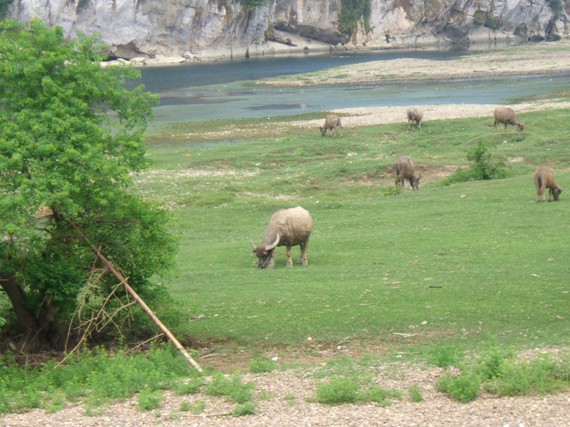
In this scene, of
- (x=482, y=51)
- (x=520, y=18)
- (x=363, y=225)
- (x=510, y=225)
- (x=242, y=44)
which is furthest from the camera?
(x=520, y=18)

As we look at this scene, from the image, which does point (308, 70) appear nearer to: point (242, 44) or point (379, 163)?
point (242, 44)

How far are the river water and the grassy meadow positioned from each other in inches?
874

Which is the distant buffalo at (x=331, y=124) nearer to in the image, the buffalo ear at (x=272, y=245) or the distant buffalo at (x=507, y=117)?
the distant buffalo at (x=507, y=117)

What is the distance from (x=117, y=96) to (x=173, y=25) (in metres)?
116

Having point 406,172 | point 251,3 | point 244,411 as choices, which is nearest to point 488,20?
point 251,3

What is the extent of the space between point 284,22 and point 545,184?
399 feet

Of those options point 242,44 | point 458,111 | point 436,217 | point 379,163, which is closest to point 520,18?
point 242,44

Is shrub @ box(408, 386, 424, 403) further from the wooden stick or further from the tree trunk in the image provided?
the tree trunk

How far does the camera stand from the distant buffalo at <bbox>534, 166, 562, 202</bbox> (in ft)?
99.3

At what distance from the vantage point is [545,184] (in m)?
30.4

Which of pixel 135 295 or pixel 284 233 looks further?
pixel 284 233

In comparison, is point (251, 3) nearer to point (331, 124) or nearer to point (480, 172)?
point (331, 124)

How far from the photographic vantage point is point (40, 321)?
58.3 ft

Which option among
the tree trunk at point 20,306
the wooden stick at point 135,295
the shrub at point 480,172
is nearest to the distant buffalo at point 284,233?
the wooden stick at point 135,295
